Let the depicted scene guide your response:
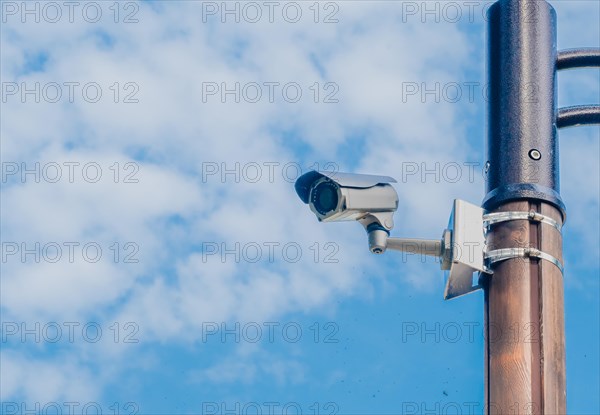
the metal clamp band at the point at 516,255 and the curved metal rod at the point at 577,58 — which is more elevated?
the curved metal rod at the point at 577,58

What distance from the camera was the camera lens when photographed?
6508 millimetres

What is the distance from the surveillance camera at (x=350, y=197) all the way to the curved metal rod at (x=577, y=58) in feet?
3.79

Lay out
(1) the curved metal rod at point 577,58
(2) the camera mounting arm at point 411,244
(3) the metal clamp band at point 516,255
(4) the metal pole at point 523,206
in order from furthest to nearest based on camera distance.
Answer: (1) the curved metal rod at point 577,58
(2) the camera mounting arm at point 411,244
(3) the metal clamp band at point 516,255
(4) the metal pole at point 523,206

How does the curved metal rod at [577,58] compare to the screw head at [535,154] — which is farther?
the curved metal rod at [577,58]

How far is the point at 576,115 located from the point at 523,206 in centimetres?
78

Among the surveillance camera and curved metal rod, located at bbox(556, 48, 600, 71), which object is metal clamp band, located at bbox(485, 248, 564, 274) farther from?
curved metal rod, located at bbox(556, 48, 600, 71)

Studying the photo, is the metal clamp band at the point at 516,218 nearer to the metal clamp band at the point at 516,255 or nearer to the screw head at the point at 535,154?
the metal clamp band at the point at 516,255

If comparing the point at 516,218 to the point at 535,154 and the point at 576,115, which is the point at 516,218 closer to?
the point at 535,154

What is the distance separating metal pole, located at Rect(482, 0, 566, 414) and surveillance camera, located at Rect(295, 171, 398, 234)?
49 centimetres

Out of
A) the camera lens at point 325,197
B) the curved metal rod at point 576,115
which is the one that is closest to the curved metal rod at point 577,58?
the curved metal rod at point 576,115

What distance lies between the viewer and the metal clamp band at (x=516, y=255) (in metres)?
6.32

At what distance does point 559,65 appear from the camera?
279 inches

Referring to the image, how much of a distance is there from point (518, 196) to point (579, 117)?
0.77 m

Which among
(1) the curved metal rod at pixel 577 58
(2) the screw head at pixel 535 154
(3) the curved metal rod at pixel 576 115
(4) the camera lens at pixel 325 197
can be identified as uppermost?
(1) the curved metal rod at pixel 577 58
